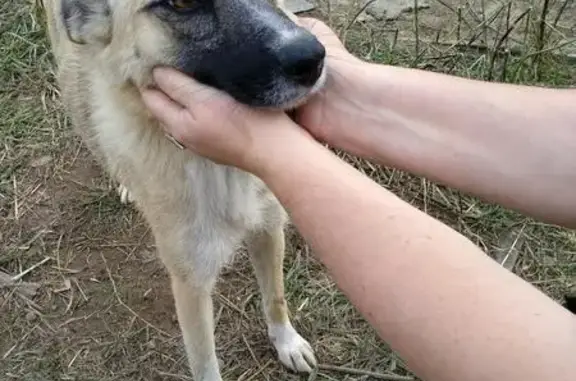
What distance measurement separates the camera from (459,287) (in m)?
1.44

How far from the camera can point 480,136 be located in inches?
81.8

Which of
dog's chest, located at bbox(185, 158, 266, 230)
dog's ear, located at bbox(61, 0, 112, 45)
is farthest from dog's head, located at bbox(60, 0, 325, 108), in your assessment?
dog's chest, located at bbox(185, 158, 266, 230)

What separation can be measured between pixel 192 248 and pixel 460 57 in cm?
196

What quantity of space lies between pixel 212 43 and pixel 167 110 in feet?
0.73

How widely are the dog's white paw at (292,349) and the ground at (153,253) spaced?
48mm

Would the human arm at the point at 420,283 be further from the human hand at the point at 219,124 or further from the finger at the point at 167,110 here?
the finger at the point at 167,110

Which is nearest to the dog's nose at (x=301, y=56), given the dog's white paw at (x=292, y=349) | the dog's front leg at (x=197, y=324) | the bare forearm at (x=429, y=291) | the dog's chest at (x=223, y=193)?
the bare forearm at (x=429, y=291)

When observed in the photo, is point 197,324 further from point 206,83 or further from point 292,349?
point 206,83

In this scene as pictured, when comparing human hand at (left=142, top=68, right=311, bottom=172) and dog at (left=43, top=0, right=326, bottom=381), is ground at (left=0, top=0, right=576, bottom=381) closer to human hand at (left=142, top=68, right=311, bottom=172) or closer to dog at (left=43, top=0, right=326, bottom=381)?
dog at (left=43, top=0, right=326, bottom=381)

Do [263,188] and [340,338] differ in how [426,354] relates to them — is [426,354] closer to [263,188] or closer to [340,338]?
[263,188]

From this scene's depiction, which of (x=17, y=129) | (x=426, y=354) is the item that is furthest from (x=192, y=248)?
(x=17, y=129)

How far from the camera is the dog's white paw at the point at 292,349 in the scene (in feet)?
10.7

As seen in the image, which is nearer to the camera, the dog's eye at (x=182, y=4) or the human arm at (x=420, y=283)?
the human arm at (x=420, y=283)

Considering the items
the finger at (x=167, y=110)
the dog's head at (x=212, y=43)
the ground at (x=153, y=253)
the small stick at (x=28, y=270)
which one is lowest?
the small stick at (x=28, y=270)
